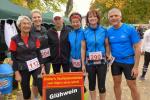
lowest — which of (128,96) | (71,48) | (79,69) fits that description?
(128,96)

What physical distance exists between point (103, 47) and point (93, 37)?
0.27 meters

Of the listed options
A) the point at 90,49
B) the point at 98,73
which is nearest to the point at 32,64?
the point at 90,49

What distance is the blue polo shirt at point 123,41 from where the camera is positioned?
6.18 metres

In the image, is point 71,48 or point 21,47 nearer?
point 21,47

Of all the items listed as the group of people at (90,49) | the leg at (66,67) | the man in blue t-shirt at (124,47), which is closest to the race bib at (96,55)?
the group of people at (90,49)

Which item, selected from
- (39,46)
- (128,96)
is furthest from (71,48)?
(128,96)

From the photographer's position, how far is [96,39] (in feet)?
20.7

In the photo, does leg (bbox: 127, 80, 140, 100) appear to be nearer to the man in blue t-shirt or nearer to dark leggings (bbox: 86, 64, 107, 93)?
the man in blue t-shirt

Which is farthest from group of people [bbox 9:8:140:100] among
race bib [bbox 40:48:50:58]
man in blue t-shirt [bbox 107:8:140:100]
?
race bib [bbox 40:48:50:58]

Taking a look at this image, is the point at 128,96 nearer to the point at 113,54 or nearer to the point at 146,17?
the point at 113,54

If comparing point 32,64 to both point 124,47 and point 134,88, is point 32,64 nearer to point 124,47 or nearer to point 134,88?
point 124,47

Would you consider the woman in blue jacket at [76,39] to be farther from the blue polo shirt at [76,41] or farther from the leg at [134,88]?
the leg at [134,88]

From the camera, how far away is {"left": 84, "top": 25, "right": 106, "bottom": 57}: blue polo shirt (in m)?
6.32

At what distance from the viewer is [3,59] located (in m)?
8.61
